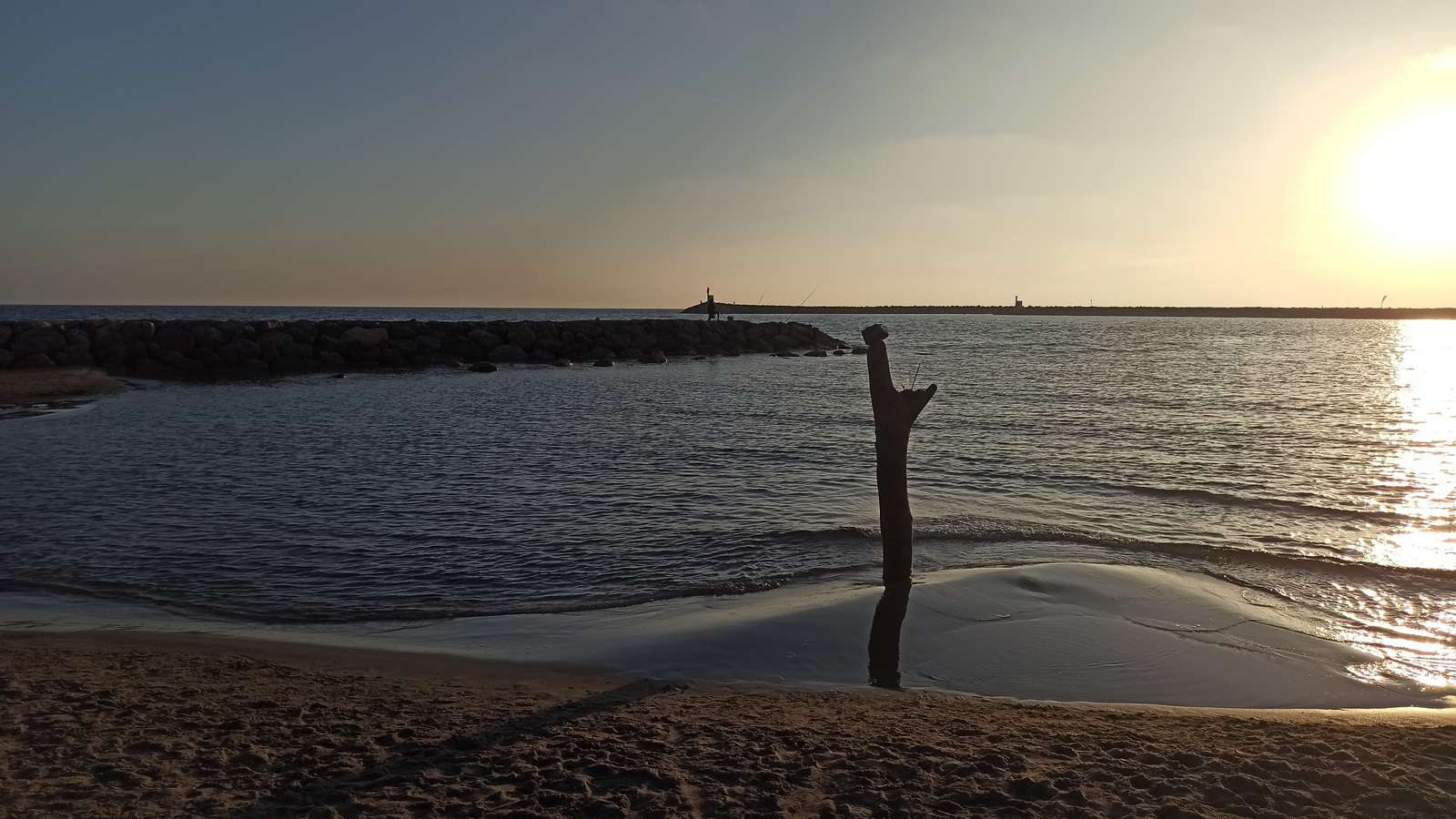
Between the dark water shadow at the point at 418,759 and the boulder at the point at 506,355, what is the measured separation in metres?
44.5

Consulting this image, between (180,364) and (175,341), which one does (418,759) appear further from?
(175,341)

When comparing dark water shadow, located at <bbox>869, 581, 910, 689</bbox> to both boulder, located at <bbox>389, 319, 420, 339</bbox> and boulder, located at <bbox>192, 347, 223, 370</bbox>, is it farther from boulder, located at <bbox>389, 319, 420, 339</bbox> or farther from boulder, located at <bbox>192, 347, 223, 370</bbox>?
boulder, located at <bbox>389, 319, 420, 339</bbox>

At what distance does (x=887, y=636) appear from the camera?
344 inches

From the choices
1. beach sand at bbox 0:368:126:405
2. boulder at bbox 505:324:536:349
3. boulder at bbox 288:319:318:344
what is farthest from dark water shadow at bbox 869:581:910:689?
boulder at bbox 505:324:536:349

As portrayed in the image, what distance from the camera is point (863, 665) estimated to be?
801 cm

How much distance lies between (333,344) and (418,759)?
4282 centimetres

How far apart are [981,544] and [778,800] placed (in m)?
8.29

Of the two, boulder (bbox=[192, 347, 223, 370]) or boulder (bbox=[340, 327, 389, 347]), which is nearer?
boulder (bbox=[192, 347, 223, 370])

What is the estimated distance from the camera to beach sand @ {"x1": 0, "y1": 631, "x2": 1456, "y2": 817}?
16.1 feet

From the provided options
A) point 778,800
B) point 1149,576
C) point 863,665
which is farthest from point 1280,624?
point 778,800

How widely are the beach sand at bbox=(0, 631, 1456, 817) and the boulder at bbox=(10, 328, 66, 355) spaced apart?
36475 mm

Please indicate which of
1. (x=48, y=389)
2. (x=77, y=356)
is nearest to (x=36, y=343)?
(x=77, y=356)

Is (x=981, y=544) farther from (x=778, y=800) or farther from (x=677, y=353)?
(x=677, y=353)

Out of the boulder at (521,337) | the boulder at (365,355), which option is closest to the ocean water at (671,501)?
the boulder at (365,355)
